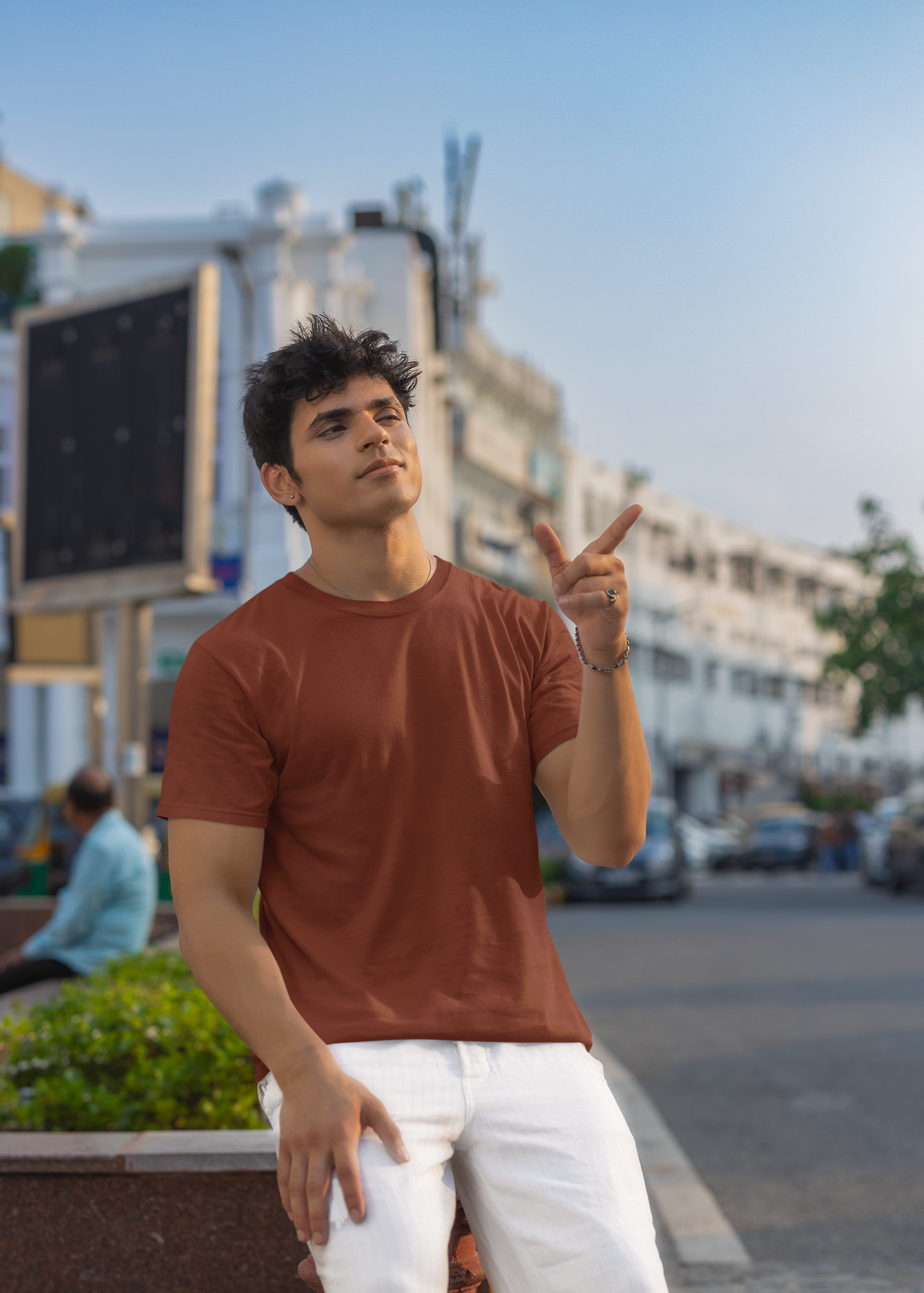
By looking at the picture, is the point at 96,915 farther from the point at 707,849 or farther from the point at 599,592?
the point at 707,849

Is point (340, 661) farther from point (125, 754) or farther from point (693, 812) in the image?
point (693, 812)

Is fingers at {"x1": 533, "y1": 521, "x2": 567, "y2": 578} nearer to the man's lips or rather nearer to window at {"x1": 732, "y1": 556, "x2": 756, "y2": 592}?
the man's lips

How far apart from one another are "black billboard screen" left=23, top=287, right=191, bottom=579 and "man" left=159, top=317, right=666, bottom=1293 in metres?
9.00

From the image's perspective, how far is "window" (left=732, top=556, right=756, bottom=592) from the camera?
8125 cm

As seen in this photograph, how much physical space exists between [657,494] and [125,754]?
6241 cm

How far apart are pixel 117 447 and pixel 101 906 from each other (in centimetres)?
533

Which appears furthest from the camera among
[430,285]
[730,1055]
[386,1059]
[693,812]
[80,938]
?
[693,812]

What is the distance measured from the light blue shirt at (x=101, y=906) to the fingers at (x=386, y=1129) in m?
5.45

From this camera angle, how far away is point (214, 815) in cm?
224

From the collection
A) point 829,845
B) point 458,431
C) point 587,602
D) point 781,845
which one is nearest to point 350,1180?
point 587,602

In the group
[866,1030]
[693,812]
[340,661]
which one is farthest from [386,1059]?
[693,812]

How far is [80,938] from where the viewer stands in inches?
295

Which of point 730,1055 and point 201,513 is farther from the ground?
point 201,513

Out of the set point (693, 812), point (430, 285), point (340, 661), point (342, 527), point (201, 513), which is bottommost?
point (693, 812)
